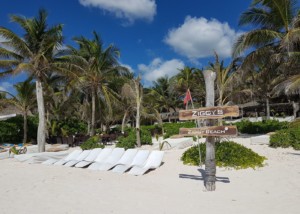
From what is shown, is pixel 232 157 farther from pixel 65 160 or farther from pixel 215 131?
pixel 65 160

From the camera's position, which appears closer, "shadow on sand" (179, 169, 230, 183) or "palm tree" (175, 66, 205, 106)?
"shadow on sand" (179, 169, 230, 183)

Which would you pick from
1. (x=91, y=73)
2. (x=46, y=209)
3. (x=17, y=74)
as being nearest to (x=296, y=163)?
(x=46, y=209)

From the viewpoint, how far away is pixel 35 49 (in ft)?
44.5

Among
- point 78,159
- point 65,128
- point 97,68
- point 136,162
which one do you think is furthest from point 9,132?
point 136,162

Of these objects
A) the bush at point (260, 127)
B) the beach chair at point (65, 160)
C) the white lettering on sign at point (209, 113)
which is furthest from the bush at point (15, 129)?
the white lettering on sign at point (209, 113)

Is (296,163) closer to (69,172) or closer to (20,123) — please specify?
(69,172)

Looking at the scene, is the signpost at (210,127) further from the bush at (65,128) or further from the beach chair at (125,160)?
the bush at (65,128)

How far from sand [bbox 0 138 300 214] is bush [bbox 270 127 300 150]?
5.41 ft

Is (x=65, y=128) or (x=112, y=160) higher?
(x=65, y=128)

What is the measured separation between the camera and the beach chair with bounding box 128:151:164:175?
7.55 m

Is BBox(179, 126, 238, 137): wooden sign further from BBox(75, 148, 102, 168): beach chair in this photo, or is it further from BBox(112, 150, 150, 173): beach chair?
BBox(75, 148, 102, 168): beach chair

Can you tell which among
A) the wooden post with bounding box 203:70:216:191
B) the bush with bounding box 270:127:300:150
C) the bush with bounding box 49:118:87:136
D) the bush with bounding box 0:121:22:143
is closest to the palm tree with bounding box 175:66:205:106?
the bush with bounding box 49:118:87:136

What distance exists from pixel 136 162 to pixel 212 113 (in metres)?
3.58

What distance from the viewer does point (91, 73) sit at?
18.4m
